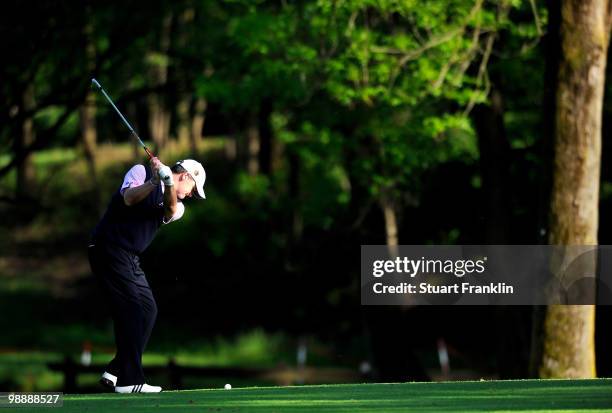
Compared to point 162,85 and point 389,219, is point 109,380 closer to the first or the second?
point 389,219

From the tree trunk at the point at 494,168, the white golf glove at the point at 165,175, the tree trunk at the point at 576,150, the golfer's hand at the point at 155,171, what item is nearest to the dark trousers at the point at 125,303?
the golfer's hand at the point at 155,171

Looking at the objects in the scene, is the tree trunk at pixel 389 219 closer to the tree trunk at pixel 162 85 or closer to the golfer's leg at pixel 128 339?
the tree trunk at pixel 162 85

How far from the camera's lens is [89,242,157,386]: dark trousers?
35.9ft

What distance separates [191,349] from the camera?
38.8 metres

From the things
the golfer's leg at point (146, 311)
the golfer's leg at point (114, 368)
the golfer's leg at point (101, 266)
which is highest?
the golfer's leg at point (101, 266)

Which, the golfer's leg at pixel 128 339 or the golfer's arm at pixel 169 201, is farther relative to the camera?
the golfer's leg at pixel 128 339

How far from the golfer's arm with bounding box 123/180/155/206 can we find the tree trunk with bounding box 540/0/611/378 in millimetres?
6939

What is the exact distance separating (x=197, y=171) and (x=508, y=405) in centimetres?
316

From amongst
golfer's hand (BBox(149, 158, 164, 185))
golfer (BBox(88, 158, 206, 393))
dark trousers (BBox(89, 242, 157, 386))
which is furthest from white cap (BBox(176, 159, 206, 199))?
dark trousers (BBox(89, 242, 157, 386))

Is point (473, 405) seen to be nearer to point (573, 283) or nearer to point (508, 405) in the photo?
point (508, 405)

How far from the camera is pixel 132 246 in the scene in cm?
1095

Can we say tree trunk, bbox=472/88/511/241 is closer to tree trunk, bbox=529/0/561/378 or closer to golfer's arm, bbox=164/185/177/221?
tree trunk, bbox=529/0/561/378

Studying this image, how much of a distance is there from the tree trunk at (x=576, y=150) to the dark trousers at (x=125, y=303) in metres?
6.55

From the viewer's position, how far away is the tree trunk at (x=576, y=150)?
52.3ft
